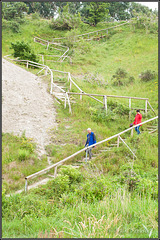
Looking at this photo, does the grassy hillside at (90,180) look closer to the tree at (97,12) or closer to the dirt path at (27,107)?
the dirt path at (27,107)

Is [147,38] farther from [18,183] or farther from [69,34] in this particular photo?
[18,183]

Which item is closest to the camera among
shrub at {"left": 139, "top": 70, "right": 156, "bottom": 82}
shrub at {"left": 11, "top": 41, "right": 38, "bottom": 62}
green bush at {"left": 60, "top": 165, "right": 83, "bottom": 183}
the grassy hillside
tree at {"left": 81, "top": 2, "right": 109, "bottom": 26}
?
the grassy hillside

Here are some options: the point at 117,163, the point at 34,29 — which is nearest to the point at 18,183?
the point at 117,163

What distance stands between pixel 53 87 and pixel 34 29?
885 inches

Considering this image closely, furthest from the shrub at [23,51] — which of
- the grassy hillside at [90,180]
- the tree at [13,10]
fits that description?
the tree at [13,10]

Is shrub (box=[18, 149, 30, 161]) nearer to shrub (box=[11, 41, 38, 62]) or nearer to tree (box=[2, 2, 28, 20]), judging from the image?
shrub (box=[11, 41, 38, 62])

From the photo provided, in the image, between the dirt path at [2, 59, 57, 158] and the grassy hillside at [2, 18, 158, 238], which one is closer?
the grassy hillside at [2, 18, 158, 238]

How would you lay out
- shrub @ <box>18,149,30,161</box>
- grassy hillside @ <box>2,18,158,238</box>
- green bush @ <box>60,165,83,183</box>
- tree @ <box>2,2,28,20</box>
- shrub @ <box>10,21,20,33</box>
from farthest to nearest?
tree @ <box>2,2,28,20</box>
shrub @ <box>10,21,20,33</box>
shrub @ <box>18,149,30,161</box>
green bush @ <box>60,165,83,183</box>
grassy hillside @ <box>2,18,158,238</box>

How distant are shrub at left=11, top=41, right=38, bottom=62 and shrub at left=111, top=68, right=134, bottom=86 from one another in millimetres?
8148

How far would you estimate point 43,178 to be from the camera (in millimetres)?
8531

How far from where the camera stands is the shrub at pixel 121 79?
2088 centimetres

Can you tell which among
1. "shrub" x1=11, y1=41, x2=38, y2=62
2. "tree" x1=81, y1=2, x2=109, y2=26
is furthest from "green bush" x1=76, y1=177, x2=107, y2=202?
"tree" x1=81, y1=2, x2=109, y2=26

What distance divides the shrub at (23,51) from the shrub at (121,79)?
26.7 feet

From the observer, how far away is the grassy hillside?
4.04m
